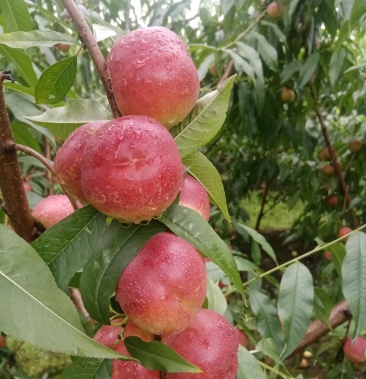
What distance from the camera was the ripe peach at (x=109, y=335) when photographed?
0.49 meters

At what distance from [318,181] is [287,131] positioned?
31cm

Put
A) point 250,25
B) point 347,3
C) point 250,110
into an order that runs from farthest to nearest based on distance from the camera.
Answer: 1. point 250,110
2. point 250,25
3. point 347,3

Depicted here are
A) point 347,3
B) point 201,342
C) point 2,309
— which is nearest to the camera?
point 2,309

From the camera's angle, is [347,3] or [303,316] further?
[347,3]

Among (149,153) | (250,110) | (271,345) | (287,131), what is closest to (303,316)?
(271,345)

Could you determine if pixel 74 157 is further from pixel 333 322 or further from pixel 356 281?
pixel 333 322

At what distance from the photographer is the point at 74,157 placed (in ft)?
1.54

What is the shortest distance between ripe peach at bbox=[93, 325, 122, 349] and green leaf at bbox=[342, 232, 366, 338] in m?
0.50

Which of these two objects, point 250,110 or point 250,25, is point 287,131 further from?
point 250,25

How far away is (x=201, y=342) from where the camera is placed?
488 mm

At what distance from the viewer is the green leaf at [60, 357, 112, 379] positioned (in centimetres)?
46

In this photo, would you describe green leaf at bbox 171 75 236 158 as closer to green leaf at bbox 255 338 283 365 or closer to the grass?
green leaf at bbox 255 338 283 365

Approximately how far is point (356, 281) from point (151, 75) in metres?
Result: 0.59

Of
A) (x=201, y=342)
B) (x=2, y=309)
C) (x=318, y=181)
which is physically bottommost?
(x=318, y=181)
